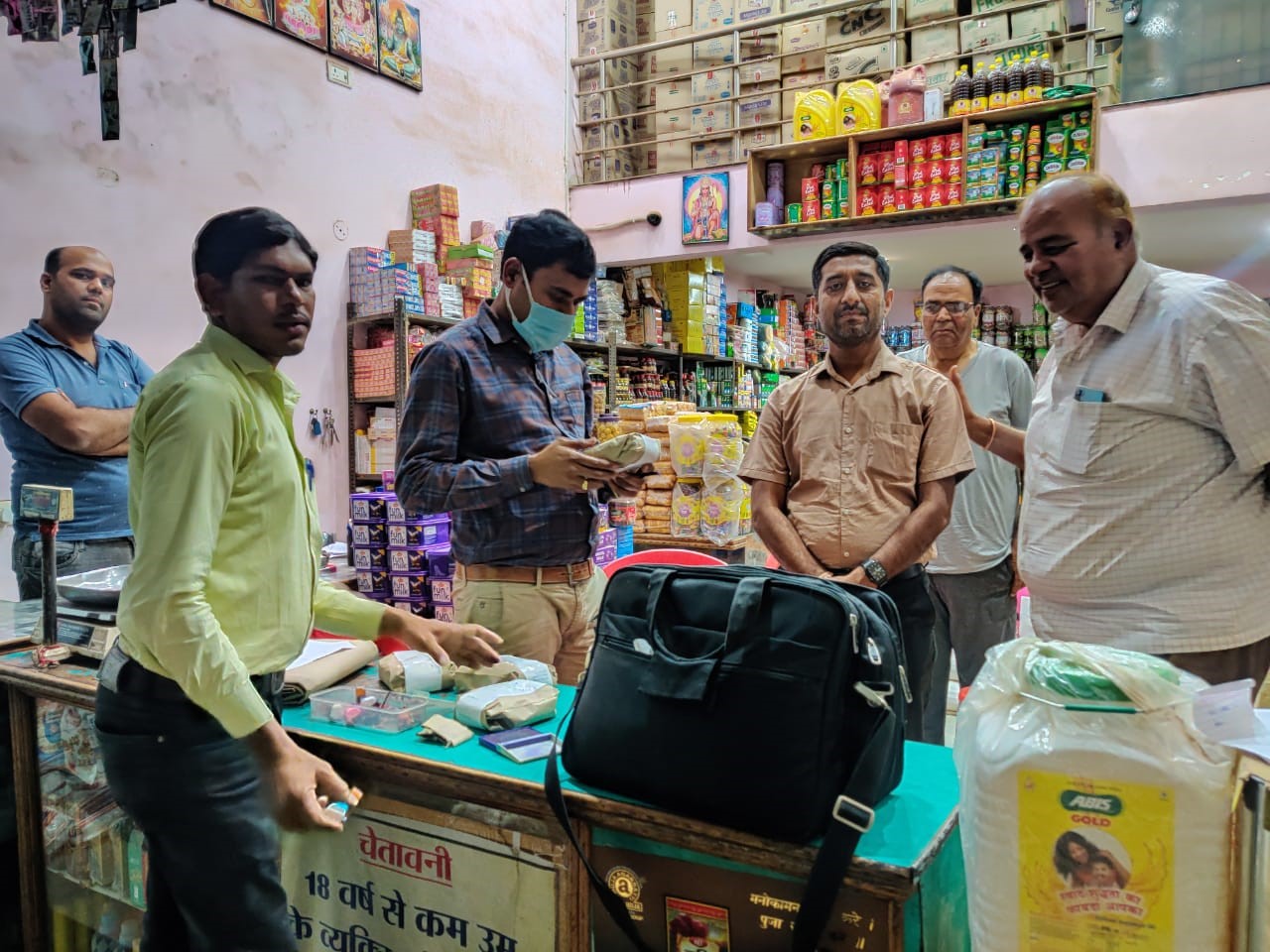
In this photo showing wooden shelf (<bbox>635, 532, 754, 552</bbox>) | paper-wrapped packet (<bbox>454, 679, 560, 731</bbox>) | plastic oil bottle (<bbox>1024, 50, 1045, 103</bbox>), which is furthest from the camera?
plastic oil bottle (<bbox>1024, 50, 1045, 103</bbox>)

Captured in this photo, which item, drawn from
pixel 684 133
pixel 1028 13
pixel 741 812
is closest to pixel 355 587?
pixel 741 812

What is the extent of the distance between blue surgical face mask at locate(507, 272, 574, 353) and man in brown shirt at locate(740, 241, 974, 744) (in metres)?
0.69

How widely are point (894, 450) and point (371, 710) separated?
4.62 feet

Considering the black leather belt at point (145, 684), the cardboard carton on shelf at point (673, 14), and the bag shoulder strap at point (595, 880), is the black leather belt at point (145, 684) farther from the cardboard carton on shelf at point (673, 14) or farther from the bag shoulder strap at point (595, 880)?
the cardboard carton on shelf at point (673, 14)

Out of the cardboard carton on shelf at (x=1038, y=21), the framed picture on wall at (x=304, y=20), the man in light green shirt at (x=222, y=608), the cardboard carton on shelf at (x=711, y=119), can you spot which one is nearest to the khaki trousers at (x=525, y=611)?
the man in light green shirt at (x=222, y=608)

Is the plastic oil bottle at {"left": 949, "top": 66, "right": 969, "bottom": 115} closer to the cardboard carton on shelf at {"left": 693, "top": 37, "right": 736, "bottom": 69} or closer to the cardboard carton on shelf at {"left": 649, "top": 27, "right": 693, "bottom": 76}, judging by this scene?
the cardboard carton on shelf at {"left": 693, "top": 37, "right": 736, "bottom": 69}

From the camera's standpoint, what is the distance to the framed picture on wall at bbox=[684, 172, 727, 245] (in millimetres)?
5941

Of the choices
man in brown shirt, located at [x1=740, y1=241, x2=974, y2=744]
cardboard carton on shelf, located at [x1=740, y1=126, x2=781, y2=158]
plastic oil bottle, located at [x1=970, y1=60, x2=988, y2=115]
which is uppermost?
cardboard carton on shelf, located at [x1=740, y1=126, x2=781, y2=158]

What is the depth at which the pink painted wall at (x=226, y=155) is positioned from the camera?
341cm

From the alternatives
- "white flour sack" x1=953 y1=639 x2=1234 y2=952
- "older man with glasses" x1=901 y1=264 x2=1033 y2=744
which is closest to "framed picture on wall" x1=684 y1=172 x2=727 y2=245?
"older man with glasses" x1=901 y1=264 x2=1033 y2=744

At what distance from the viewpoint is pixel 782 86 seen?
6961mm

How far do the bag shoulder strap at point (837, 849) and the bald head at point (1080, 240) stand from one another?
1.14 meters

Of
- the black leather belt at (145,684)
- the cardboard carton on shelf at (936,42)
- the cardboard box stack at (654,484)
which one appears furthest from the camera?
the cardboard carton on shelf at (936,42)

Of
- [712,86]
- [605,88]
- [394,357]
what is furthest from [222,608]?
[712,86]
